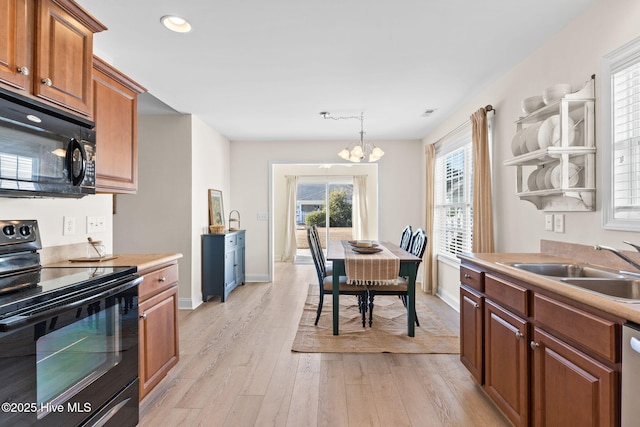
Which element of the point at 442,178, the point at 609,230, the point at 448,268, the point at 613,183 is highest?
the point at 442,178

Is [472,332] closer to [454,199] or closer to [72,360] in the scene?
[72,360]

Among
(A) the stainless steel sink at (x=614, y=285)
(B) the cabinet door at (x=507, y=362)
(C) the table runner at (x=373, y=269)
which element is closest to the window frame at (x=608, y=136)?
(A) the stainless steel sink at (x=614, y=285)

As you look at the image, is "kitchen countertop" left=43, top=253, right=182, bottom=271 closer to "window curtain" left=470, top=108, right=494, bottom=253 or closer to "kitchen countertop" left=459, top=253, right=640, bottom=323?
"kitchen countertop" left=459, top=253, right=640, bottom=323

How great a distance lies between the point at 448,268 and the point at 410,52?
2933 mm

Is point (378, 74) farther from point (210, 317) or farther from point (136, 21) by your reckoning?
point (210, 317)

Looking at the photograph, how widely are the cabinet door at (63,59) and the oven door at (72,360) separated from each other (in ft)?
3.06

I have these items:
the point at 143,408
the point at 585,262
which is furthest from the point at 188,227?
the point at 585,262

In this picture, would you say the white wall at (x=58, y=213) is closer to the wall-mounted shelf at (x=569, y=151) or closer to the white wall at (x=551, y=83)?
the wall-mounted shelf at (x=569, y=151)

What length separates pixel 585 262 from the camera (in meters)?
1.94

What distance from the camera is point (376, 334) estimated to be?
3236mm

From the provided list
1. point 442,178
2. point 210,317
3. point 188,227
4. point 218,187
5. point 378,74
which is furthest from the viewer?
point 218,187

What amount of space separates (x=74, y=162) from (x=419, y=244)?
3.05m

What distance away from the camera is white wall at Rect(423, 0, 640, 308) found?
1826 mm

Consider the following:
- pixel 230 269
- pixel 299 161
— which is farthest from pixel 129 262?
pixel 299 161
